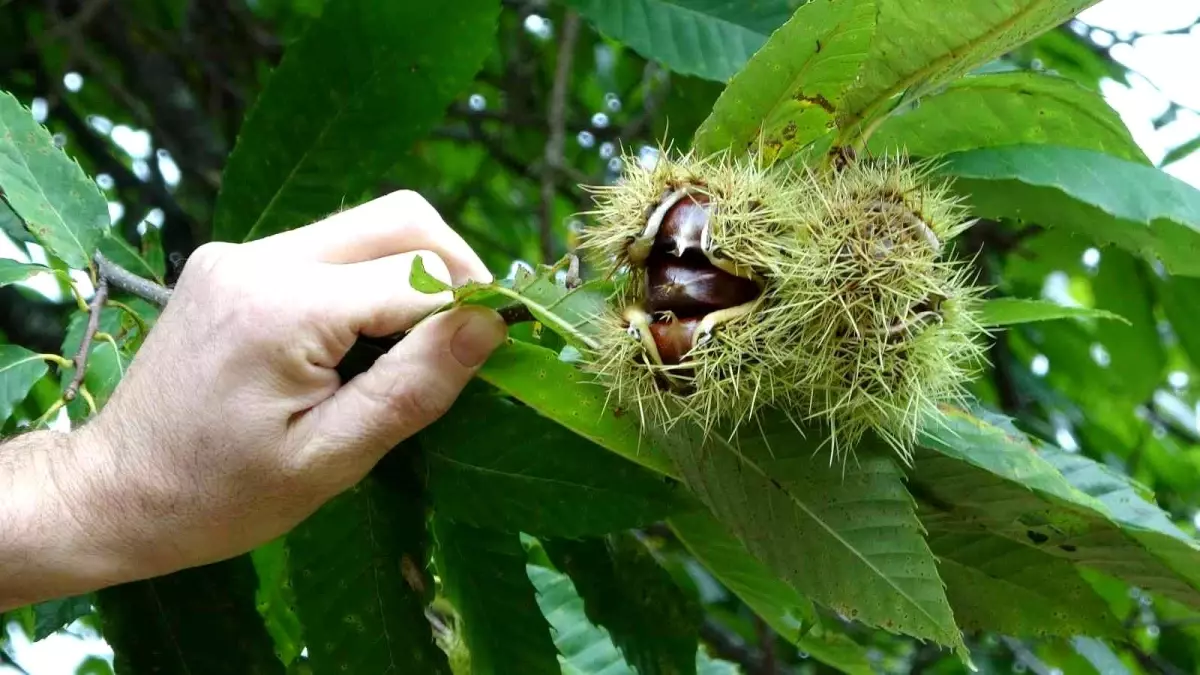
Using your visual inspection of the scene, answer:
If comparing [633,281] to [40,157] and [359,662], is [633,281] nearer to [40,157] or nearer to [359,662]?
[359,662]

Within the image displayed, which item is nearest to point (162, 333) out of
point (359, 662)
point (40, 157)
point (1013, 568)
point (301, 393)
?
point (301, 393)

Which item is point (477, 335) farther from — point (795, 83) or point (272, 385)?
point (795, 83)

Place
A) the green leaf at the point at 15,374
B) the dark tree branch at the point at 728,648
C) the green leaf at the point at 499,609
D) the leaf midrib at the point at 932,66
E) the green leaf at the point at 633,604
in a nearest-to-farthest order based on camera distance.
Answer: the leaf midrib at the point at 932,66 < the green leaf at the point at 499,609 < the green leaf at the point at 15,374 < the green leaf at the point at 633,604 < the dark tree branch at the point at 728,648

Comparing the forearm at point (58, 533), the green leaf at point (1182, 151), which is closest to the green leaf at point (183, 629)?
the forearm at point (58, 533)

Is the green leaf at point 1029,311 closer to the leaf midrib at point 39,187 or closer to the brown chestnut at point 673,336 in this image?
the brown chestnut at point 673,336

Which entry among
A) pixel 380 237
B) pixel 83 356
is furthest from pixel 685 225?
pixel 83 356
